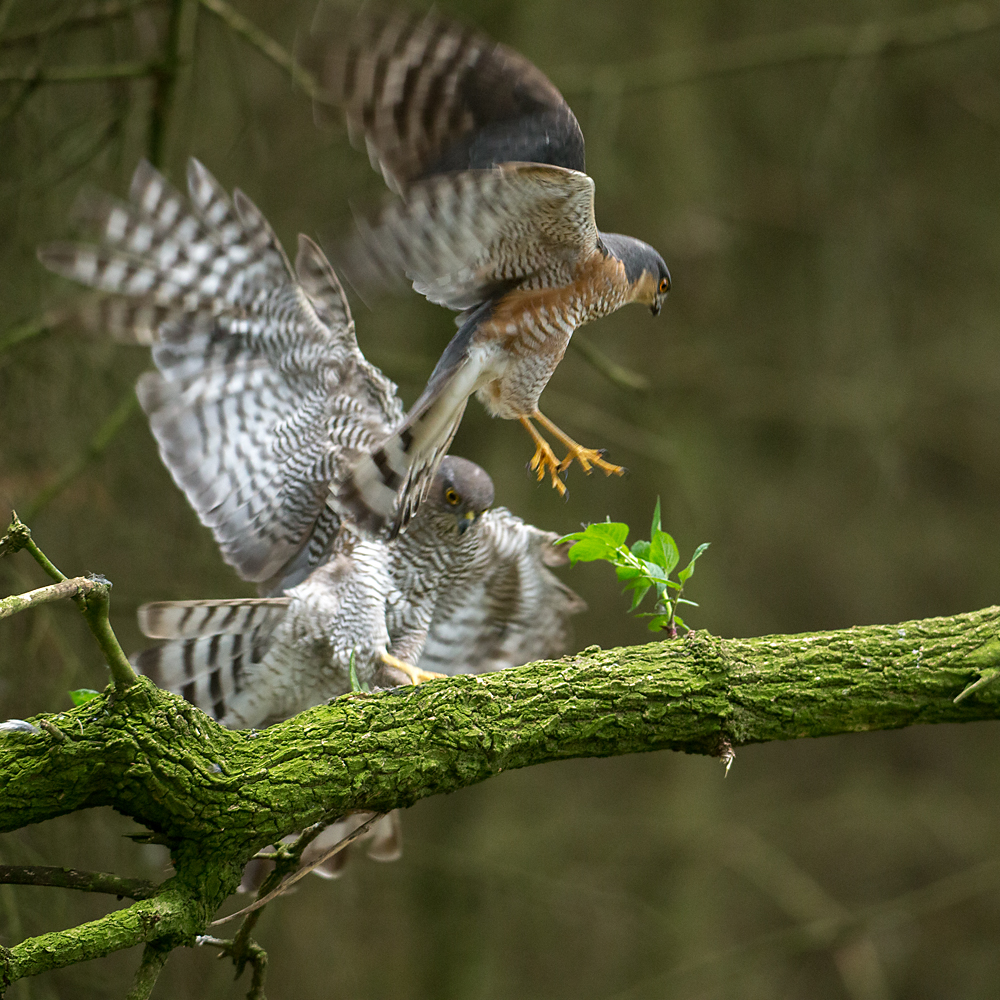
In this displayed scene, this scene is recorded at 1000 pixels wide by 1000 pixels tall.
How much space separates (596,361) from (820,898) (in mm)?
3834

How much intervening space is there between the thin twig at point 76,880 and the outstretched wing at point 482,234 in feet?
4.10

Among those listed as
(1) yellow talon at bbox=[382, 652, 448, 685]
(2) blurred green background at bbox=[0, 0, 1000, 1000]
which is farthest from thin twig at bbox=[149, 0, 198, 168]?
(1) yellow talon at bbox=[382, 652, 448, 685]

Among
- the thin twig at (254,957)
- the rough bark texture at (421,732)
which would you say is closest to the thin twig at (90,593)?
the rough bark texture at (421,732)

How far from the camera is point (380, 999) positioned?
6.58 m

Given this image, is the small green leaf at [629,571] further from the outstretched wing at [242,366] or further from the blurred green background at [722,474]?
the blurred green background at [722,474]

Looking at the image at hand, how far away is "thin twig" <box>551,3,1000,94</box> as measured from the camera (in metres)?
5.06

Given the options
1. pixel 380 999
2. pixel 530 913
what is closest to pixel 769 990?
pixel 530 913

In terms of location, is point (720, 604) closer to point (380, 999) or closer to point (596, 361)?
point (596, 361)

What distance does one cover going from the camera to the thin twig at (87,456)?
152 inches

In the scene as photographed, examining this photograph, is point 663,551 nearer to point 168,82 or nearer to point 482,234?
point 482,234

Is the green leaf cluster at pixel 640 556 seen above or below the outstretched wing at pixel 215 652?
above

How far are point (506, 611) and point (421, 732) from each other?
1566 mm

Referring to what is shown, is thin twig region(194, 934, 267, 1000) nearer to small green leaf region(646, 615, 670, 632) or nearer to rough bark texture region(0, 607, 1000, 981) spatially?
rough bark texture region(0, 607, 1000, 981)

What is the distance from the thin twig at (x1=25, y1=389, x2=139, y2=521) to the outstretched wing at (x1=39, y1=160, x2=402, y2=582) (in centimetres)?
75
